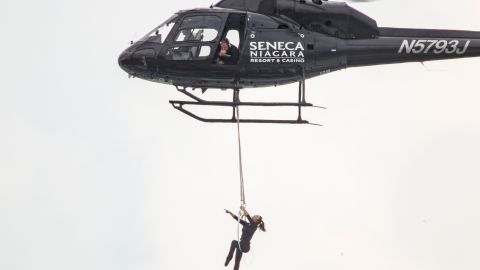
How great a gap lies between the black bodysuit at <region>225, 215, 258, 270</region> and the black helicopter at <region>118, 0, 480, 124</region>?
75.8 inches

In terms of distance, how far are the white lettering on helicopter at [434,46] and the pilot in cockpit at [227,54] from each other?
2957mm

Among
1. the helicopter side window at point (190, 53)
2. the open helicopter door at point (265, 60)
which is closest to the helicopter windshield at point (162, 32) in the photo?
the helicopter side window at point (190, 53)

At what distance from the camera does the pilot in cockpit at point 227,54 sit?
939 inches

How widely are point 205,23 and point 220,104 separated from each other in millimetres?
1434

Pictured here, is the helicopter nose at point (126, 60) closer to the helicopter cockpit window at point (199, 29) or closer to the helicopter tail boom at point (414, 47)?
the helicopter cockpit window at point (199, 29)

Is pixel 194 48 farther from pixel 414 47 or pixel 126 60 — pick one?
pixel 414 47

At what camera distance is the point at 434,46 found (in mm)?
24344

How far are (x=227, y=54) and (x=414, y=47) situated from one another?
10.8ft

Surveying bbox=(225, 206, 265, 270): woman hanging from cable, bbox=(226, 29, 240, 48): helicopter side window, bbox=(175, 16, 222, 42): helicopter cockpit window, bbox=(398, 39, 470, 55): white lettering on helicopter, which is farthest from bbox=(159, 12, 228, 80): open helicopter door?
bbox=(398, 39, 470, 55): white lettering on helicopter

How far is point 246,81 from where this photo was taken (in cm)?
2412

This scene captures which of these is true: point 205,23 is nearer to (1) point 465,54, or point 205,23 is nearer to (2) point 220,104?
(2) point 220,104

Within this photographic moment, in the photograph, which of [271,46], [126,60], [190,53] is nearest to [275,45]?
[271,46]

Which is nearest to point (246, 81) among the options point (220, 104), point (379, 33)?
point (220, 104)

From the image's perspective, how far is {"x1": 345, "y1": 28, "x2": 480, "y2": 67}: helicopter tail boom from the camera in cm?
2433
